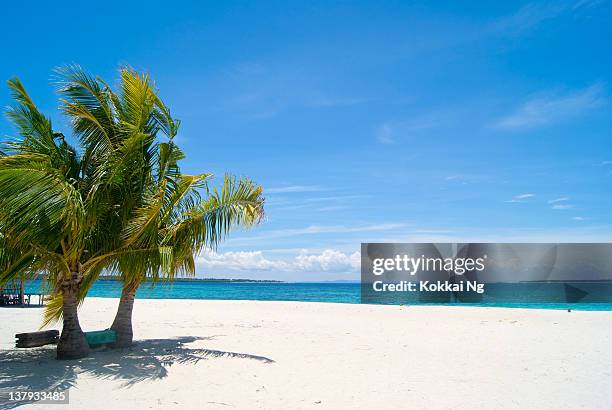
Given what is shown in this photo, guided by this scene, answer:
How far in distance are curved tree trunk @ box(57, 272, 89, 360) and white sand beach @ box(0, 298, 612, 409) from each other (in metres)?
0.26

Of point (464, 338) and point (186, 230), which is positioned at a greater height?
point (186, 230)

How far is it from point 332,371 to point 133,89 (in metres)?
5.96

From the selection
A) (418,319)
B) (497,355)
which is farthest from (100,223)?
(418,319)

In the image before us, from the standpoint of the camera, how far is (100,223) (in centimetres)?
799

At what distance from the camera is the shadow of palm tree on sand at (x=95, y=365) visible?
255 inches

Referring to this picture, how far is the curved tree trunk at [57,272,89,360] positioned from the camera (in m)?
7.99

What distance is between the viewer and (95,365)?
7.62 m

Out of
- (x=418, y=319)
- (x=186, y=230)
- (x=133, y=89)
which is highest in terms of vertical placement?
(x=133, y=89)

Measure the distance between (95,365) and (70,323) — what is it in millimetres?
916

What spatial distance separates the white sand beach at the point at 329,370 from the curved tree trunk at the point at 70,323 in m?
0.26

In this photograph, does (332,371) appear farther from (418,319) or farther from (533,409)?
(418,319)

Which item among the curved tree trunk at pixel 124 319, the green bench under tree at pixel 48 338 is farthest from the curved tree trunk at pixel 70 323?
the curved tree trunk at pixel 124 319

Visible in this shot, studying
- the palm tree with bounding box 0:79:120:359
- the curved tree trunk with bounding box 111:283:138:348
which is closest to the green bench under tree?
the curved tree trunk with bounding box 111:283:138:348

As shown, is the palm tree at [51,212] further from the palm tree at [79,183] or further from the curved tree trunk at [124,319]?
the curved tree trunk at [124,319]
